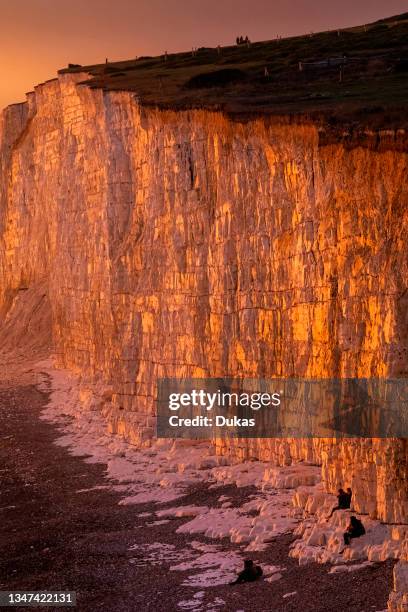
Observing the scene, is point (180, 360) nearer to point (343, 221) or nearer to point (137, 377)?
point (137, 377)

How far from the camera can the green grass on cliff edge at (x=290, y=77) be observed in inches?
1309

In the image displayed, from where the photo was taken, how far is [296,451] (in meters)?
31.3

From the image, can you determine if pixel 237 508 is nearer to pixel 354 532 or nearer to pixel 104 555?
pixel 104 555

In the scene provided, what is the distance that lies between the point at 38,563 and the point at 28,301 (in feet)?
126

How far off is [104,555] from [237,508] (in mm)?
3253

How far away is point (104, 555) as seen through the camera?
1102 inches

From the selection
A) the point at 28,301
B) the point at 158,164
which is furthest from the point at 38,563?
the point at 28,301

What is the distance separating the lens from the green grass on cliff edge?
109 ft

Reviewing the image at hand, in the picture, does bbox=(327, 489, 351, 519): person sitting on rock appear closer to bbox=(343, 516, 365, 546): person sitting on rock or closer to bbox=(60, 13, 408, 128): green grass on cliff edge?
bbox=(343, 516, 365, 546): person sitting on rock

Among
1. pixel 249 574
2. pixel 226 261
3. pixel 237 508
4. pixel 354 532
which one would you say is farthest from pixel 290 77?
pixel 249 574

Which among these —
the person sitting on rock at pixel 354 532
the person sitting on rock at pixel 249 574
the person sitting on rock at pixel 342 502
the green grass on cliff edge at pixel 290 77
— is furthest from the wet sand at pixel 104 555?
the green grass on cliff edge at pixel 290 77

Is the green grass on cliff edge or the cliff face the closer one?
the cliff face

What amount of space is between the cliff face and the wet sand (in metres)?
2.16

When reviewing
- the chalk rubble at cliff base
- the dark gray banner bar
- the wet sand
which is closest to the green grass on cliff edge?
the dark gray banner bar
